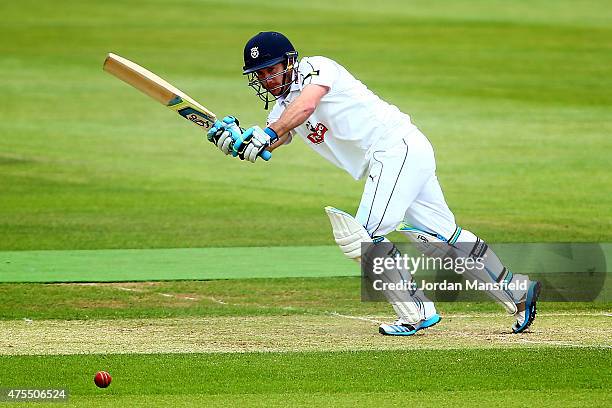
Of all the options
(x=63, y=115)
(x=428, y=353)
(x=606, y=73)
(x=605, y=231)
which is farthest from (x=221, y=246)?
(x=606, y=73)

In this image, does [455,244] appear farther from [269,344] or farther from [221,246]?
[221,246]

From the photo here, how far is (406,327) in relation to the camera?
779 cm

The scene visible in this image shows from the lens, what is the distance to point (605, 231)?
12.3 metres

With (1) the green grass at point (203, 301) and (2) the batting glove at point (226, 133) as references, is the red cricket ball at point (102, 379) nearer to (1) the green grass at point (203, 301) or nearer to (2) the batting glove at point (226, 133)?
(2) the batting glove at point (226, 133)

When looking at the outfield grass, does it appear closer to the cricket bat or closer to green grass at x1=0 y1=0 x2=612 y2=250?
green grass at x1=0 y1=0 x2=612 y2=250

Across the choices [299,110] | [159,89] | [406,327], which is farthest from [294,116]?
[406,327]

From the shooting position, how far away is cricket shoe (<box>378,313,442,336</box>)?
7.75 m

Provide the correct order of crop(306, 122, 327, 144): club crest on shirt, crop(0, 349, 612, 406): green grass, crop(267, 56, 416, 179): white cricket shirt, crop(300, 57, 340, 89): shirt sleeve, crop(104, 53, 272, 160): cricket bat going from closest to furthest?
crop(0, 349, 612, 406): green grass
crop(300, 57, 340, 89): shirt sleeve
crop(267, 56, 416, 179): white cricket shirt
crop(306, 122, 327, 144): club crest on shirt
crop(104, 53, 272, 160): cricket bat

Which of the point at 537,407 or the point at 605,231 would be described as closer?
the point at 537,407

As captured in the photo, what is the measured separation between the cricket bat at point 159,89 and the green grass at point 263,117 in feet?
13.3

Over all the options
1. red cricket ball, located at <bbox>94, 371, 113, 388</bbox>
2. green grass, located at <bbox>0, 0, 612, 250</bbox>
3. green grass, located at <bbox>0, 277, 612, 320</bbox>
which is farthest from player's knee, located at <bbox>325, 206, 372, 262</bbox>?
green grass, located at <bbox>0, 0, 612, 250</bbox>

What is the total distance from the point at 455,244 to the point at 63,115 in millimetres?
14184

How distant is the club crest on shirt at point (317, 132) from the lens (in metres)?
7.70

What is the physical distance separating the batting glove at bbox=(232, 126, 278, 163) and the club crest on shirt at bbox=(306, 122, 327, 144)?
1.21 feet
